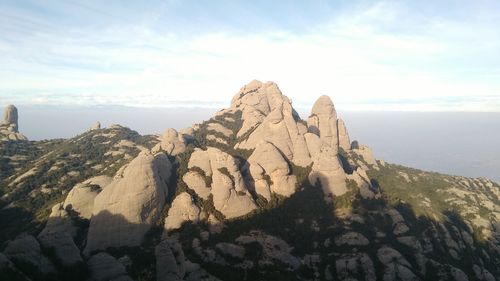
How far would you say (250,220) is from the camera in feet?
413

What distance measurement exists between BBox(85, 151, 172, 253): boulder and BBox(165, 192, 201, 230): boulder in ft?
15.4

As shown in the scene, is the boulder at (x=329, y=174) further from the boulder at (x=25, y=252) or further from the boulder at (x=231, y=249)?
the boulder at (x=25, y=252)

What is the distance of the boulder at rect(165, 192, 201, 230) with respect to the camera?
411 ft

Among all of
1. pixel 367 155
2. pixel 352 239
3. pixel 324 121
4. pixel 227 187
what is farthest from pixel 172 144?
pixel 367 155

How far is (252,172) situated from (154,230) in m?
42.6

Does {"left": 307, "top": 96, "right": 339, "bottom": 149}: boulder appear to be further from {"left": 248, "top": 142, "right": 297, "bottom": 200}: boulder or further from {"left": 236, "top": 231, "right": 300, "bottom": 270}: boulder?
{"left": 236, "top": 231, "right": 300, "bottom": 270}: boulder

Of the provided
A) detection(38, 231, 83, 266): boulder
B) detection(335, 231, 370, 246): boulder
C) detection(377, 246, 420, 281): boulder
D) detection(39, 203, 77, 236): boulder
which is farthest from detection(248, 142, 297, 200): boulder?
detection(38, 231, 83, 266): boulder

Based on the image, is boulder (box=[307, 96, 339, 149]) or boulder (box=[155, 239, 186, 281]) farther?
boulder (box=[307, 96, 339, 149])

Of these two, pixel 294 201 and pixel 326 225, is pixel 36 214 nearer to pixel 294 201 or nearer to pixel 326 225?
pixel 294 201

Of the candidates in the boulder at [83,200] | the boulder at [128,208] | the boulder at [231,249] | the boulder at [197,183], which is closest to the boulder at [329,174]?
A: the boulder at [197,183]

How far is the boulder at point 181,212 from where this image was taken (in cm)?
12525

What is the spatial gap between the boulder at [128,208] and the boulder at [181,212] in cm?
468

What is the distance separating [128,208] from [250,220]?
39.5 meters

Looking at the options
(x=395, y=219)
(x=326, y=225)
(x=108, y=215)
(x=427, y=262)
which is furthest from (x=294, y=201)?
(x=108, y=215)
